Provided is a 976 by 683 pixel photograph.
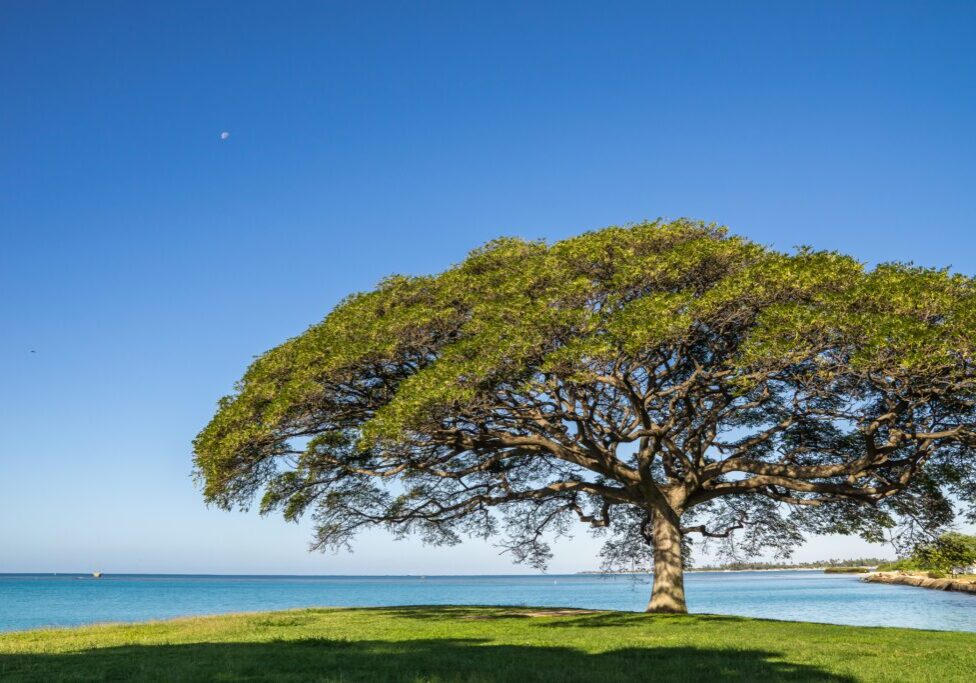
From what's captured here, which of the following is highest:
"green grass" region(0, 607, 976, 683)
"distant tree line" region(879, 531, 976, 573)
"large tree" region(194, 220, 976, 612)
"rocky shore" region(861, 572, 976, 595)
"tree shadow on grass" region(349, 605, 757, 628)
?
"large tree" region(194, 220, 976, 612)

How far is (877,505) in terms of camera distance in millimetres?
25688

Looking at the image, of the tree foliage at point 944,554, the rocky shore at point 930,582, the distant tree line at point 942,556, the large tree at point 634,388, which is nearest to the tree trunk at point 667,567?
the large tree at point 634,388

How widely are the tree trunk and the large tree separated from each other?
0.06 meters

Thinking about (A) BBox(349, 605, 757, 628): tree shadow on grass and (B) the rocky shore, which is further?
(B) the rocky shore

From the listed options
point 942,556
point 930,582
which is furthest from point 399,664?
point 930,582

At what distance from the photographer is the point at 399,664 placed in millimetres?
12164

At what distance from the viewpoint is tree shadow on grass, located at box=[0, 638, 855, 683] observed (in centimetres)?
1105

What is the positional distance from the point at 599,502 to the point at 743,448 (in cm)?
692

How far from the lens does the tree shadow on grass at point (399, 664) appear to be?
11.0 metres

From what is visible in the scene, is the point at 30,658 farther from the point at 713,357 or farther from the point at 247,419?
the point at 713,357

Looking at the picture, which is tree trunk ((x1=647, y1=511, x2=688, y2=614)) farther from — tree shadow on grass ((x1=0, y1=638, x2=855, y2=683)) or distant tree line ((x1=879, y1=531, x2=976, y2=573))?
tree shadow on grass ((x1=0, y1=638, x2=855, y2=683))

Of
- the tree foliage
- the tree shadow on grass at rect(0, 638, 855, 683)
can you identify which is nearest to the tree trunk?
the tree foliage

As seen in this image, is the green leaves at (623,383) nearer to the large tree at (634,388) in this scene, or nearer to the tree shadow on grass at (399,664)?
the large tree at (634,388)

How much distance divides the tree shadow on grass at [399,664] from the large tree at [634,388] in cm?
660
